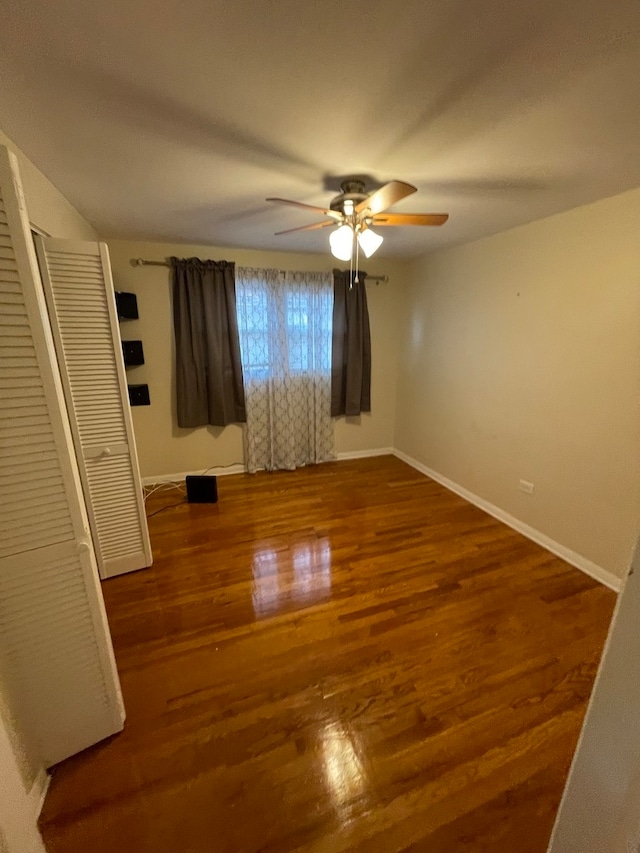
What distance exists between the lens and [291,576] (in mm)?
2316

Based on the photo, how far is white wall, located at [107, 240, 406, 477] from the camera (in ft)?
10.7

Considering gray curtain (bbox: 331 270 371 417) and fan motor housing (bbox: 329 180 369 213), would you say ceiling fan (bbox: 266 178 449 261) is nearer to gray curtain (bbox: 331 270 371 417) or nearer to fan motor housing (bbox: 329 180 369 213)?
fan motor housing (bbox: 329 180 369 213)

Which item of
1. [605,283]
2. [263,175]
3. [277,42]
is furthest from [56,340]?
[605,283]

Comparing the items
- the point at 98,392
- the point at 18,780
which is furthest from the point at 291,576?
the point at 98,392

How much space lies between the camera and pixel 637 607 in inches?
18.9

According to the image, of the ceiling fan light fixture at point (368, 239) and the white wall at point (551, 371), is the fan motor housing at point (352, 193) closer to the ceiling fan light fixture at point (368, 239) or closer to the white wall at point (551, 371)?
the ceiling fan light fixture at point (368, 239)

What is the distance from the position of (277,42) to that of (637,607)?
1.50 metres

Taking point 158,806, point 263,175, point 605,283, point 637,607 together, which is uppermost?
point 263,175

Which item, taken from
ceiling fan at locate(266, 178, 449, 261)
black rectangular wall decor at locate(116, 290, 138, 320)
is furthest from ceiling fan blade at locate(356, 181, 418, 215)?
black rectangular wall decor at locate(116, 290, 138, 320)

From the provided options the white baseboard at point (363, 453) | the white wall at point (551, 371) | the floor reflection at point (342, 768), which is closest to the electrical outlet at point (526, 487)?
the white wall at point (551, 371)

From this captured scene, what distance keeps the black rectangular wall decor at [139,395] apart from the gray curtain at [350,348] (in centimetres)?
187

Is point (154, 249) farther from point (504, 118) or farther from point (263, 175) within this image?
→ point (504, 118)

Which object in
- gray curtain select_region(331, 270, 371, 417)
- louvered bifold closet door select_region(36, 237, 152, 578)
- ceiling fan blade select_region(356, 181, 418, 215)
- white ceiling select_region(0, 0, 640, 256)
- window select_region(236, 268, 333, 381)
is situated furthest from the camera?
gray curtain select_region(331, 270, 371, 417)

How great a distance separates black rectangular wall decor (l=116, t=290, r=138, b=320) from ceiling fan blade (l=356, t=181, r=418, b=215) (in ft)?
7.22
